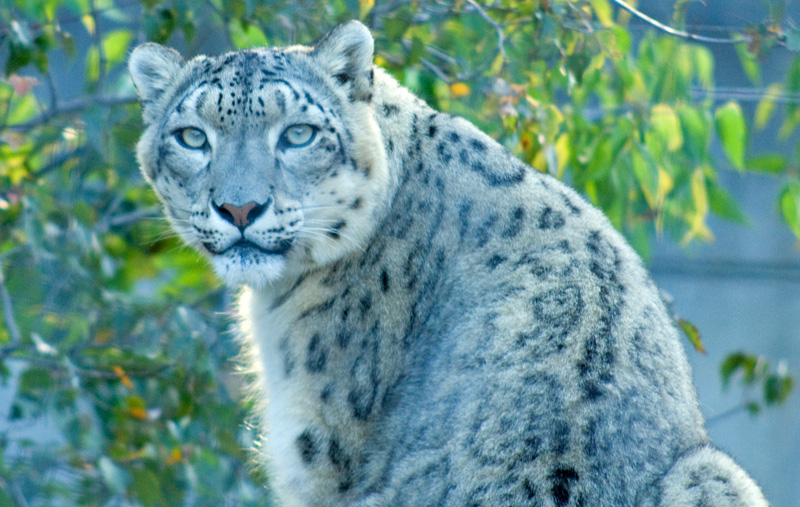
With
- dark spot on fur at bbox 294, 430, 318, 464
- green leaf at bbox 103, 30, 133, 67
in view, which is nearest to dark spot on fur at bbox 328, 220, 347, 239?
dark spot on fur at bbox 294, 430, 318, 464

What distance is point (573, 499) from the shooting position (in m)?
2.24

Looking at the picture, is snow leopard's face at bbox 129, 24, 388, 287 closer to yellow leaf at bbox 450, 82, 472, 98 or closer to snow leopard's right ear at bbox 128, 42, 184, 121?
snow leopard's right ear at bbox 128, 42, 184, 121

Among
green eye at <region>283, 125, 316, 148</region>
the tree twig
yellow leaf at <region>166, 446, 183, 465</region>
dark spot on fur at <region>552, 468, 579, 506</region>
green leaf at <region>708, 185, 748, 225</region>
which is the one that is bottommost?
yellow leaf at <region>166, 446, 183, 465</region>

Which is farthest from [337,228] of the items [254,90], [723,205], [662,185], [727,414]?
[727,414]

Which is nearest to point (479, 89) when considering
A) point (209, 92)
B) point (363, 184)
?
point (363, 184)

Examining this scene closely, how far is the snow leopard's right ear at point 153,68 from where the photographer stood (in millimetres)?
3270

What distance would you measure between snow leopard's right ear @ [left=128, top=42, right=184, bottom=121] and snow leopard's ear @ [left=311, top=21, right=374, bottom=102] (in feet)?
1.78

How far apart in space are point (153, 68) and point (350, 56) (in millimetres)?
766

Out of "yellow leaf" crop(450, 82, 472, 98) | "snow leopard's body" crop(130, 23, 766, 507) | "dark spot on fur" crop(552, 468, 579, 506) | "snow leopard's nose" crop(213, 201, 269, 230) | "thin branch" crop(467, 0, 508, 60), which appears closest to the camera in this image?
"dark spot on fur" crop(552, 468, 579, 506)

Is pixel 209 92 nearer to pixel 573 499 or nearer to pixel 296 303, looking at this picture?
pixel 296 303

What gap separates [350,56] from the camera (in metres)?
3.15

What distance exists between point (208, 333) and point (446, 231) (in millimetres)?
1533

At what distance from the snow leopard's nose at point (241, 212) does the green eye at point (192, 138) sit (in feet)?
0.96

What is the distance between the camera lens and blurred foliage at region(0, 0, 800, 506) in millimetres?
3705
